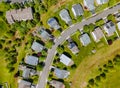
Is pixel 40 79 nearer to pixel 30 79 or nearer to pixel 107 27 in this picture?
pixel 30 79

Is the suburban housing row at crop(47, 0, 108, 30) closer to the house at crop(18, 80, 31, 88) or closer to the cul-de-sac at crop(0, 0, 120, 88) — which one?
the cul-de-sac at crop(0, 0, 120, 88)

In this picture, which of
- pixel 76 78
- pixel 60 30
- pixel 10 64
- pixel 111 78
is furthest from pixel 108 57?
pixel 10 64

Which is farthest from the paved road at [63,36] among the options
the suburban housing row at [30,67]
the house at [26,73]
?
the house at [26,73]

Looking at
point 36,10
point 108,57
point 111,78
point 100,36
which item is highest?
point 36,10

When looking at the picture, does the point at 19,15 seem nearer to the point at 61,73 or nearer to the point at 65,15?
the point at 65,15

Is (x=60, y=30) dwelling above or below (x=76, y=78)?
above
